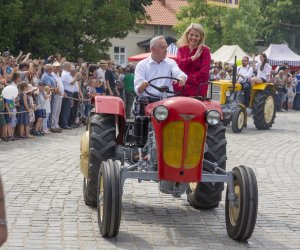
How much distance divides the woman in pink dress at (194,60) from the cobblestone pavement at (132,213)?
133 cm

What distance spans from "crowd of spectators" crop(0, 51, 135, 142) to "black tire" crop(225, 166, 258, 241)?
30.9ft

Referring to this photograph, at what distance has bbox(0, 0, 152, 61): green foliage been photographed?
1108 inches

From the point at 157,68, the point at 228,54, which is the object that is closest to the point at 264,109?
the point at 157,68

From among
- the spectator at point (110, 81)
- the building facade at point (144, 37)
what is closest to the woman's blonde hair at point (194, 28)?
the spectator at point (110, 81)

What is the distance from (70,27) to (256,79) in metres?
11.3

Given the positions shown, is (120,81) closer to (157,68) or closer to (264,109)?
(264,109)

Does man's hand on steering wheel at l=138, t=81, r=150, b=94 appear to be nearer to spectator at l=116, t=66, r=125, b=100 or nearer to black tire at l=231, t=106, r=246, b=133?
black tire at l=231, t=106, r=246, b=133

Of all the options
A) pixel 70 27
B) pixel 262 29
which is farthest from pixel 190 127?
pixel 262 29

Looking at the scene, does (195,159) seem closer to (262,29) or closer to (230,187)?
(230,187)

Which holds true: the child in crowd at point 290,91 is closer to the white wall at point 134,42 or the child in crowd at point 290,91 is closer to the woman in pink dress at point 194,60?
the woman in pink dress at point 194,60

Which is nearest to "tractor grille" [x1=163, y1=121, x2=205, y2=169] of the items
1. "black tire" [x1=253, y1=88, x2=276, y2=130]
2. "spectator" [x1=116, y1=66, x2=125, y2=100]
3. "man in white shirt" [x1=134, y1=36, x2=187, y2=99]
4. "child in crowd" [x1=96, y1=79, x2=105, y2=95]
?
"man in white shirt" [x1=134, y1=36, x2=187, y2=99]

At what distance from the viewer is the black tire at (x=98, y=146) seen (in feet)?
27.8

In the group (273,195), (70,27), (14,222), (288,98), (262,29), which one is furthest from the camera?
(262,29)

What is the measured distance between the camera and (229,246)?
7359 millimetres
